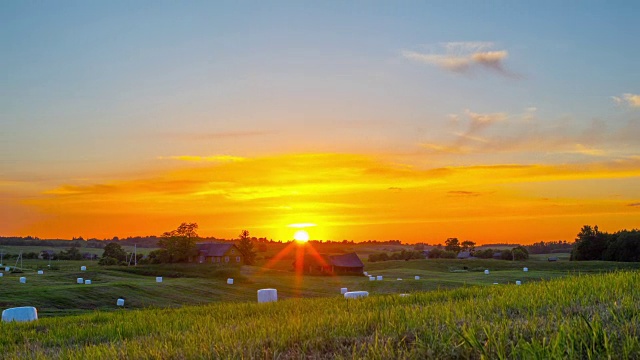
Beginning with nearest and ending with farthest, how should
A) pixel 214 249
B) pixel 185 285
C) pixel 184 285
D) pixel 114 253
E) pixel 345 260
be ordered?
pixel 184 285 → pixel 185 285 → pixel 345 260 → pixel 114 253 → pixel 214 249

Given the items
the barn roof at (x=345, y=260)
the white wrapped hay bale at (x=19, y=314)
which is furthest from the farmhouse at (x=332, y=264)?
the white wrapped hay bale at (x=19, y=314)

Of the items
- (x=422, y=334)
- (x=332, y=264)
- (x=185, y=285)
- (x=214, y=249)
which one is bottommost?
(x=185, y=285)

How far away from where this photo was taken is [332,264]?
433 ft

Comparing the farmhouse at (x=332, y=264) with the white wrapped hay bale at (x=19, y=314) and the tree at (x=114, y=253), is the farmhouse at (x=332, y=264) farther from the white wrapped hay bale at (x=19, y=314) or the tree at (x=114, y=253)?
the white wrapped hay bale at (x=19, y=314)

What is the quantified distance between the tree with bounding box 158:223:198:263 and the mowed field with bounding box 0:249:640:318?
63.9 feet

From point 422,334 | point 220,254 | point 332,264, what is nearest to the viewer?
point 422,334

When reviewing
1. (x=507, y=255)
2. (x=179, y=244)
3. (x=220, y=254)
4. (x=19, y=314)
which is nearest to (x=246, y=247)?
(x=220, y=254)

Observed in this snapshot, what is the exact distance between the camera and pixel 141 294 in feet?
204

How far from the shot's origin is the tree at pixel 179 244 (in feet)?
426

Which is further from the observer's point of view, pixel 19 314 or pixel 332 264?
pixel 332 264

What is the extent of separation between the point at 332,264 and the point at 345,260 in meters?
3.27

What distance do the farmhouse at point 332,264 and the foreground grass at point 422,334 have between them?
120 meters

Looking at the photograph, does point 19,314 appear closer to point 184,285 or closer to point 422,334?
point 422,334

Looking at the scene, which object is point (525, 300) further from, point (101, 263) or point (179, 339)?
point (101, 263)
